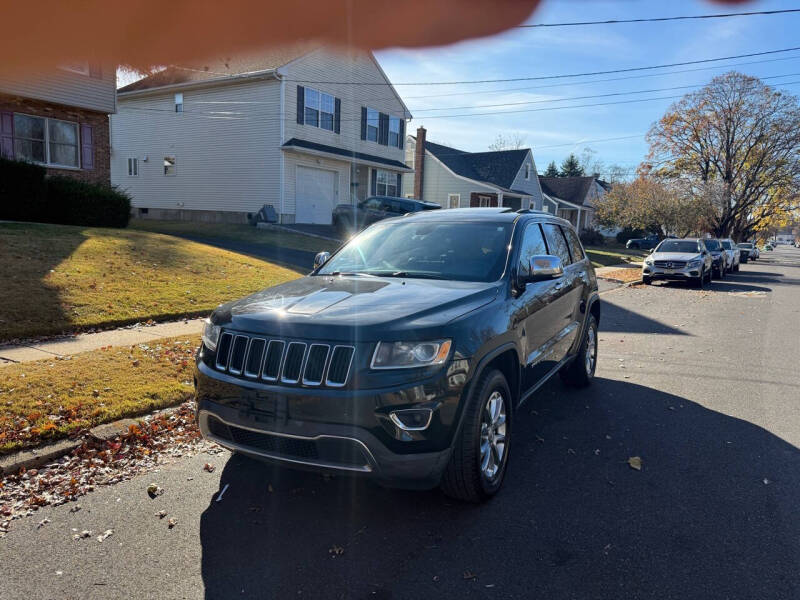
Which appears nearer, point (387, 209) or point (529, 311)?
point (529, 311)

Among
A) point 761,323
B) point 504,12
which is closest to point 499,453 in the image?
point 504,12

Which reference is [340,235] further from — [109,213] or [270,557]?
[270,557]

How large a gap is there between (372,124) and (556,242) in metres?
24.0

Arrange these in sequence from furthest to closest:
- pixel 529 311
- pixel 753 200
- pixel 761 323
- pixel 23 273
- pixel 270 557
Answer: pixel 753 200
pixel 761 323
pixel 23 273
pixel 529 311
pixel 270 557

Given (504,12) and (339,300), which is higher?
(504,12)

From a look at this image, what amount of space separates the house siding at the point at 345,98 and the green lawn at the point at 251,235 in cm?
460

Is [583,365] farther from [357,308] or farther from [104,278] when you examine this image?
[104,278]

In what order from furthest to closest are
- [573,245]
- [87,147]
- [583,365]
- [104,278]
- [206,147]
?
[206,147], [87,147], [104,278], [573,245], [583,365]

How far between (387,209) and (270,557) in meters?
20.2

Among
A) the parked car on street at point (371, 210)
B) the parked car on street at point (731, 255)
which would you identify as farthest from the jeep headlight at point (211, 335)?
the parked car on street at point (731, 255)

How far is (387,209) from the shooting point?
892 inches

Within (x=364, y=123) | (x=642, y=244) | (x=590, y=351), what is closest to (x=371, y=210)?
(x=364, y=123)

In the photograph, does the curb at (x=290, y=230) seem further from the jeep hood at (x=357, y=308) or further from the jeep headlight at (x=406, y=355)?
the jeep headlight at (x=406, y=355)

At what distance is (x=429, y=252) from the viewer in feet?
15.6
